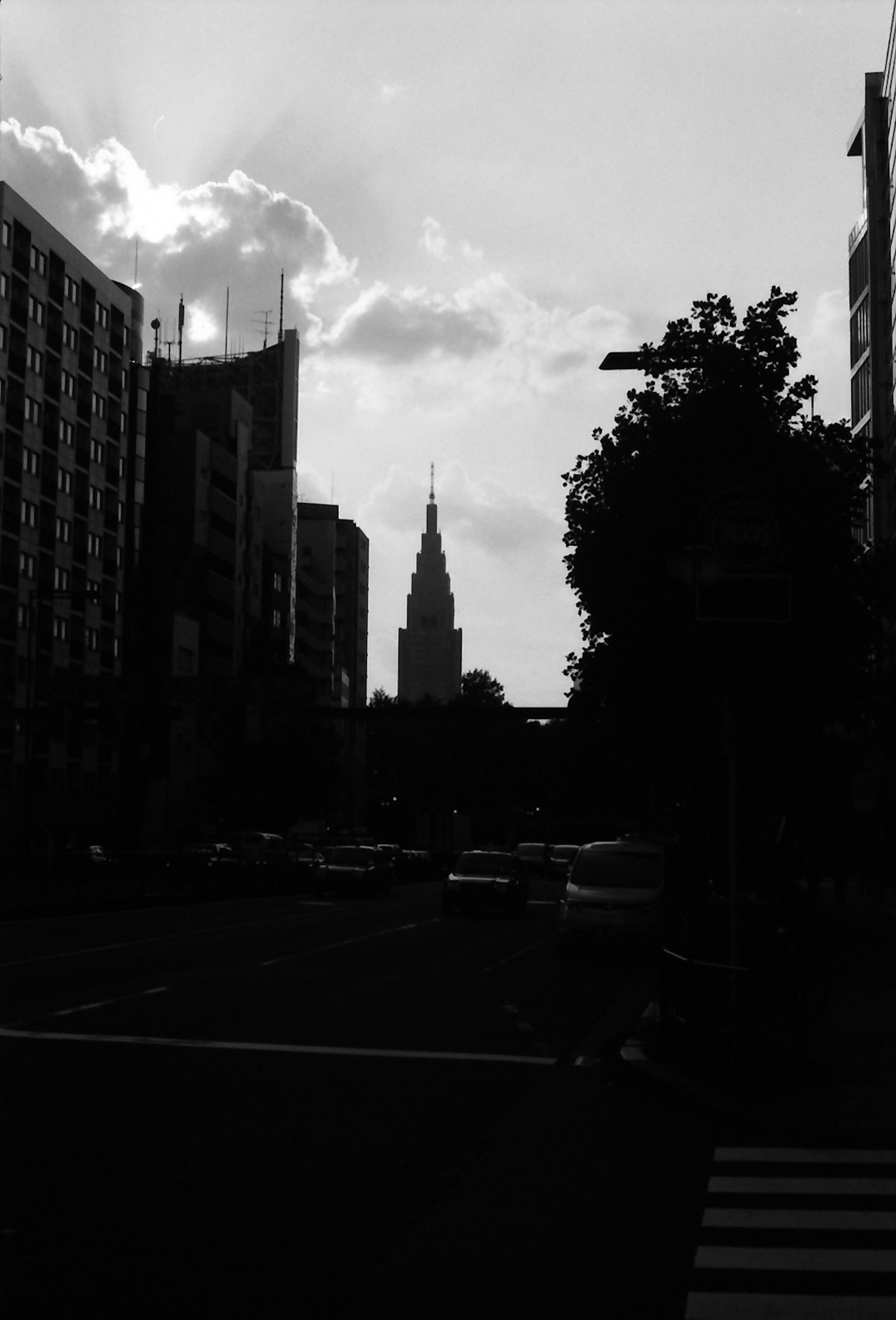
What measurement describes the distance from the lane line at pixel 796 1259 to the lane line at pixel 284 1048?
6.68m

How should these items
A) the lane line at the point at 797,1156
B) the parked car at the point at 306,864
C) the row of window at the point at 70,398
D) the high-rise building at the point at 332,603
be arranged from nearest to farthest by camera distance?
the lane line at the point at 797,1156 < the parked car at the point at 306,864 < the row of window at the point at 70,398 < the high-rise building at the point at 332,603

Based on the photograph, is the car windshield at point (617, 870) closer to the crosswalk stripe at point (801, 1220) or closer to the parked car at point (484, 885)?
the parked car at point (484, 885)

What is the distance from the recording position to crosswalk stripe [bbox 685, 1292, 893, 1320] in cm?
613

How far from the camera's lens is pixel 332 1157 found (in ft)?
30.1

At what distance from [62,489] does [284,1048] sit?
82216 mm

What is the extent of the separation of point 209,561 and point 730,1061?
9911cm

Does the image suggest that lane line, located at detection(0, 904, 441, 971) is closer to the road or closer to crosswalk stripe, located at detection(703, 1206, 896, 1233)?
the road

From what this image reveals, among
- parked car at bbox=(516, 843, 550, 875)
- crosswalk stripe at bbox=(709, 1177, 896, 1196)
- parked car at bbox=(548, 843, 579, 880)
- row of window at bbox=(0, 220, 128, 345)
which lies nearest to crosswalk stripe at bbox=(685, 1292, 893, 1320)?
crosswalk stripe at bbox=(709, 1177, 896, 1196)

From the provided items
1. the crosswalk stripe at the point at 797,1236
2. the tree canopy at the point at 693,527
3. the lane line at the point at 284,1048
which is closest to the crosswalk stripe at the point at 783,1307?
the crosswalk stripe at the point at 797,1236

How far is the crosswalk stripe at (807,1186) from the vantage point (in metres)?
8.48

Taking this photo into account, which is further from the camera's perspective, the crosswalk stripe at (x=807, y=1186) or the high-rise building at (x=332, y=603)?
the high-rise building at (x=332, y=603)

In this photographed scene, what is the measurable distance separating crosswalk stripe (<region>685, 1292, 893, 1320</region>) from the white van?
20481 millimetres

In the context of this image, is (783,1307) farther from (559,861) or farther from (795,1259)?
(559,861)

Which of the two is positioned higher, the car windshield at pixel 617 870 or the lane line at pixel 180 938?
the car windshield at pixel 617 870
